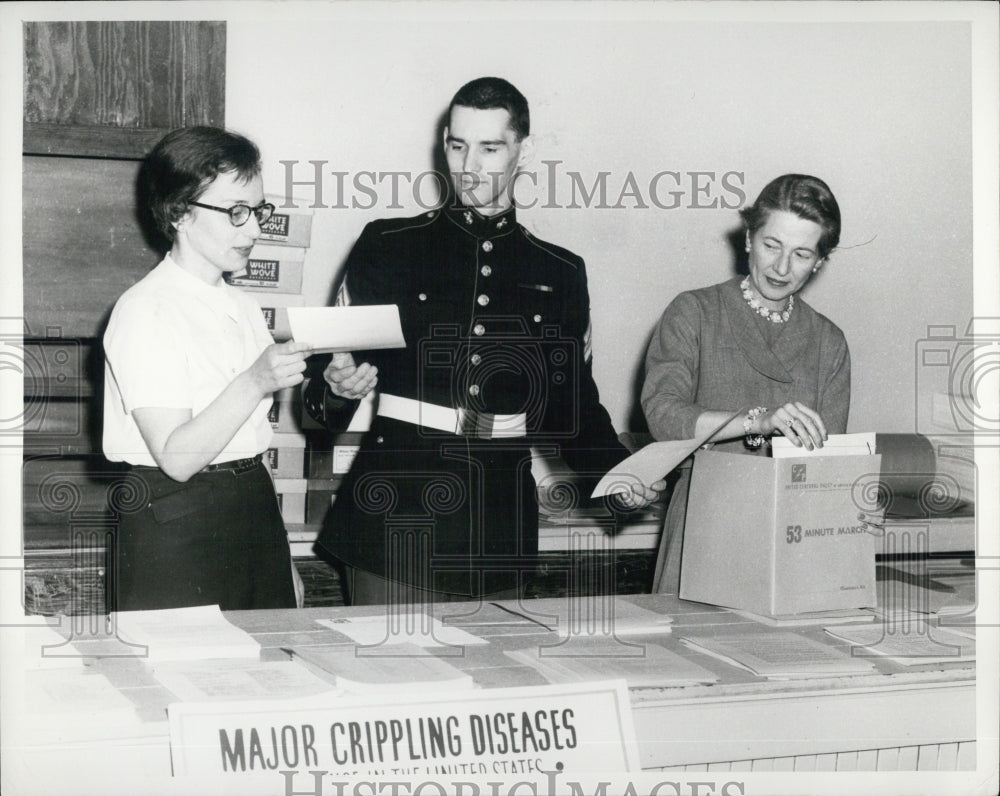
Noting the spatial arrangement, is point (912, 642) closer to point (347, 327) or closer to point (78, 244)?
point (347, 327)

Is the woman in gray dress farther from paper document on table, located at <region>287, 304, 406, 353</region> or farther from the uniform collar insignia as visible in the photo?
paper document on table, located at <region>287, 304, 406, 353</region>

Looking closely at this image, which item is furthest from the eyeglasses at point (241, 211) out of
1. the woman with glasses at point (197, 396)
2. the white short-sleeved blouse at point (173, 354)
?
the white short-sleeved blouse at point (173, 354)

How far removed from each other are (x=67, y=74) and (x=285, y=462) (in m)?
0.93

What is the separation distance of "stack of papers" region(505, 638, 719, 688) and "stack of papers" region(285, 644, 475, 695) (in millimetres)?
142

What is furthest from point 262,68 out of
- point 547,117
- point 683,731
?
point 683,731

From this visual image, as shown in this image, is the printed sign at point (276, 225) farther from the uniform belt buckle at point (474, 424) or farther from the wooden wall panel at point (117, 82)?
the uniform belt buckle at point (474, 424)

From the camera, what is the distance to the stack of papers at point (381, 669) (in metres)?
1.58

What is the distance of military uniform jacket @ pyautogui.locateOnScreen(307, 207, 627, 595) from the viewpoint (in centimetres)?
236

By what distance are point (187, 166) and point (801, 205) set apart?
133 cm

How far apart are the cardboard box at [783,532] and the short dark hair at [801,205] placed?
2.13 ft

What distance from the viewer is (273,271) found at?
234cm

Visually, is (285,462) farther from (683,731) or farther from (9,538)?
(683,731)

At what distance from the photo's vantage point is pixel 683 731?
1639mm

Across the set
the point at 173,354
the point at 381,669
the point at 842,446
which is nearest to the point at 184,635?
the point at 381,669
